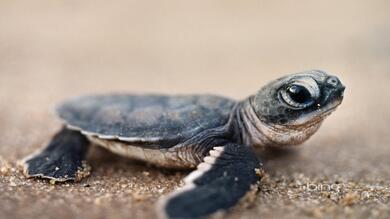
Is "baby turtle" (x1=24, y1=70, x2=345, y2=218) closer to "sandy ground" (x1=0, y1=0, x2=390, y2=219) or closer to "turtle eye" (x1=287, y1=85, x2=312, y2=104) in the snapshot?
"turtle eye" (x1=287, y1=85, x2=312, y2=104)

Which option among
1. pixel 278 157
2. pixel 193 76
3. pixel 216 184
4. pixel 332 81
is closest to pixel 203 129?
pixel 216 184

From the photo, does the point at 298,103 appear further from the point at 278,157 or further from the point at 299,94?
the point at 278,157

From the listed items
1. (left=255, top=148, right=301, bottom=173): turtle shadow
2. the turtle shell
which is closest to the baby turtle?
the turtle shell

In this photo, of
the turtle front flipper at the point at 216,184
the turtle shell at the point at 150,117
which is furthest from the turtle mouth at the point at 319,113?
the turtle shell at the point at 150,117

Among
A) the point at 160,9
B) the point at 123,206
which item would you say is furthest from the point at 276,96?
the point at 160,9

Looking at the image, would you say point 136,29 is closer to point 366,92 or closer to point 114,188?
point 366,92

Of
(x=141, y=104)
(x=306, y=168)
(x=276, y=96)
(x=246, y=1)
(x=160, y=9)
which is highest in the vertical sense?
(x=246, y=1)
